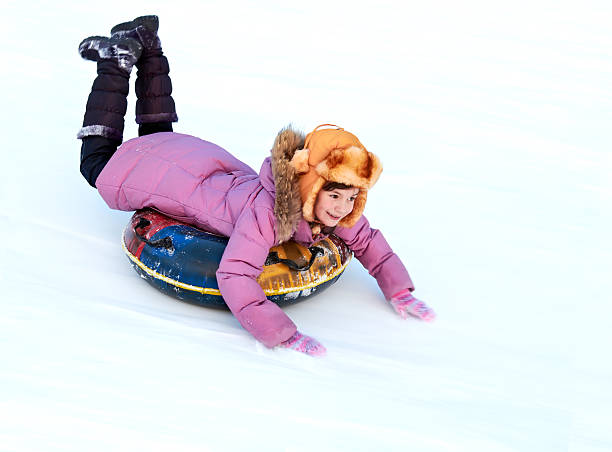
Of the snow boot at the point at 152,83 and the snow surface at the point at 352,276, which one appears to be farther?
the snow boot at the point at 152,83

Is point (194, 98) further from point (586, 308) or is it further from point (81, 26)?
point (586, 308)

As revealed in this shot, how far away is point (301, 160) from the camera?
300 centimetres

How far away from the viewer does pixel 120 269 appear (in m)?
3.52

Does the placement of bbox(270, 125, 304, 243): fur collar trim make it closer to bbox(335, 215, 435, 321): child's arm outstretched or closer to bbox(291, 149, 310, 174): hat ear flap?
bbox(291, 149, 310, 174): hat ear flap

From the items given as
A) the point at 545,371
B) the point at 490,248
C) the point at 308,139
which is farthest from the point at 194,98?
the point at 545,371

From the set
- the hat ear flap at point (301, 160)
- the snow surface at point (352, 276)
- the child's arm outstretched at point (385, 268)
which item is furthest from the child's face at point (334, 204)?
the snow surface at point (352, 276)

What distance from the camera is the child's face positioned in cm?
306

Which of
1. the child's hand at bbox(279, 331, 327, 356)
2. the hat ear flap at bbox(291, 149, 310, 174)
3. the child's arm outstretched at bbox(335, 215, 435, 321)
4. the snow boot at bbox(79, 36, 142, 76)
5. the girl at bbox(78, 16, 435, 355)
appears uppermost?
the snow boot at bbox(79, 36, 142, 76)

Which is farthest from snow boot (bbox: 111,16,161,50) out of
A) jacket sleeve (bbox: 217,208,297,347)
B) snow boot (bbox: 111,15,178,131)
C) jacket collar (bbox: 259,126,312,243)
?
jacket sleeve (bbox: 217,208,297,347)

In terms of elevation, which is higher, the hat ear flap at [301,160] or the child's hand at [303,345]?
the hat ear flap at [301,160]

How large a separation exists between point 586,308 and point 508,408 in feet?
3.43

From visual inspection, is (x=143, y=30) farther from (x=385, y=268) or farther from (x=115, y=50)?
(x=385, y=268)

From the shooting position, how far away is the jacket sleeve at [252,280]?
9.68 feet

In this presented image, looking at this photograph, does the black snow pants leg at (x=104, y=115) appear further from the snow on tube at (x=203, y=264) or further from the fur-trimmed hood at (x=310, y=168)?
the fur-trimmed hood at (x=310, y=168)
